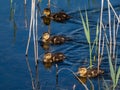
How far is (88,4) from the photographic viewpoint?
7613mm

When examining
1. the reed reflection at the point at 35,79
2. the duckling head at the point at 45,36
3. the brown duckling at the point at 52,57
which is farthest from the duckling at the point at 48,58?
the duckling head at the point at 45,36

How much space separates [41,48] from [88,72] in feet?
3.66

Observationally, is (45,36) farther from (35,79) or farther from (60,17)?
(35,79)

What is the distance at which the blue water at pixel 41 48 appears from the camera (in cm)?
543

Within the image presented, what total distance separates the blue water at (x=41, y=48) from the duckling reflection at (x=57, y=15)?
0.26 feet

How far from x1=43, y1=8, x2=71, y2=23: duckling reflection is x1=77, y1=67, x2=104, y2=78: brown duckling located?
1.74m

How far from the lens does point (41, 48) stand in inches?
254

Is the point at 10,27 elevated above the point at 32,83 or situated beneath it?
elevated above

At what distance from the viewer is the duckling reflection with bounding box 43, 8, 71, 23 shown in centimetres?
713

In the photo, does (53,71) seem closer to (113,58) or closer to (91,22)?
(113,58)

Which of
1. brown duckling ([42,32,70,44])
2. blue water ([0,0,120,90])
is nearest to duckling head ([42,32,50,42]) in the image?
brown duckling ([42,32,70,44])

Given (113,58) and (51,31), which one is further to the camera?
(51,31)

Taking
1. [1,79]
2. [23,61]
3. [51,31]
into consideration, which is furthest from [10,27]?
[1,79]

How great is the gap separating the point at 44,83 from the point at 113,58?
3.07ft
